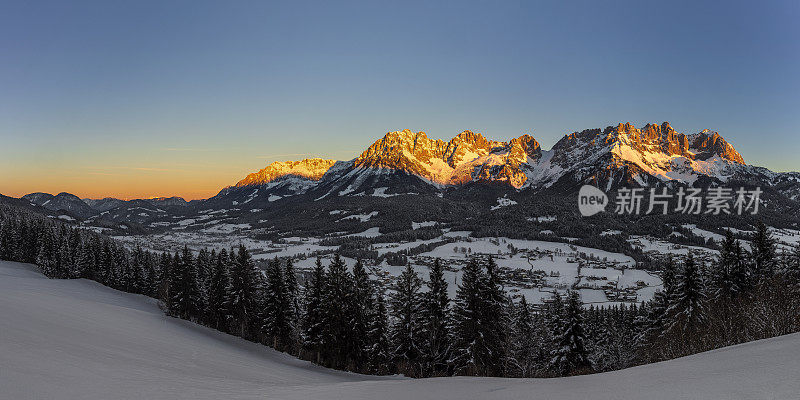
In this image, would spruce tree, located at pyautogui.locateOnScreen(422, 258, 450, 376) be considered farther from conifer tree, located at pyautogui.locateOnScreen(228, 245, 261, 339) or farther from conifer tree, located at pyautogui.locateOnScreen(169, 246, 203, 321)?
conifer tree, located at pyautogui.locateOnScreen(169, 246, 203, 321)

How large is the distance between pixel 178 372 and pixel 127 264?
244 feet

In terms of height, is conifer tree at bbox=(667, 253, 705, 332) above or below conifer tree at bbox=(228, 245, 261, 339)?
above

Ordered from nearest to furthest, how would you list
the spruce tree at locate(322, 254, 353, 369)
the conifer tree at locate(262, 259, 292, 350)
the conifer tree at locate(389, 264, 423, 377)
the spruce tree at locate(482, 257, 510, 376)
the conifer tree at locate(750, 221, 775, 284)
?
1. the spruce tree at locate(482, 257, 510, 376)
2. the conifer tree at locate(389, 264, 423, 377)
3. the conifer tree at locate(750, 221, 775, 284)
4. the spruce tree at locate(322, 254, 353, 369)
5. the conifer tree at locate(262, 259, 292, 350)

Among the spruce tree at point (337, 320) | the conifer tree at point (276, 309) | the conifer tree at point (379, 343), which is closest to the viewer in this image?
the conifer tree at point (379, 343)

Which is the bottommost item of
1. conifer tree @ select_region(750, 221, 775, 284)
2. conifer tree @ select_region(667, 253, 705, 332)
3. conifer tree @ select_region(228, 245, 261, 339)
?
conifer tree @ select_region(228, 245, 261, 339)

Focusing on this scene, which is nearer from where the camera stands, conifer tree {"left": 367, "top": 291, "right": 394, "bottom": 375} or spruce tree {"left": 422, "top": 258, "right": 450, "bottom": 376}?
spruce tree {"left": 422, "top": 258, "right": 450, "bottom": 376}

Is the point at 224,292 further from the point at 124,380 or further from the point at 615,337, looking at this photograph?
the point at 615,337

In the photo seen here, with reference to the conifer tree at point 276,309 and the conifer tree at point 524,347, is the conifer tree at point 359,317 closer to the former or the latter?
the conifer tree at point 276,309

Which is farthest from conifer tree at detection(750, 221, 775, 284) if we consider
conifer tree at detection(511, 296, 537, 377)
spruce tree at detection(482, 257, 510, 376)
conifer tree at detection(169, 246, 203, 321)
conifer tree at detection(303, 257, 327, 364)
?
conifer tree at detection(169, 246, 203, 321)

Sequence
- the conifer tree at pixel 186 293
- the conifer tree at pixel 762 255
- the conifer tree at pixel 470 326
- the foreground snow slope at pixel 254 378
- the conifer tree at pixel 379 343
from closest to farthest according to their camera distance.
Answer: the foreground snow slope at pixel 254 378
the conifer tree at pixel 470 326
the conifer tree at pixel 379 343
the conifer tree at pixel 762 255
the conifer tree at pixel 186 293

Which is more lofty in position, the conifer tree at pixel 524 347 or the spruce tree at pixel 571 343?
the spruce tree at pixel 571 343

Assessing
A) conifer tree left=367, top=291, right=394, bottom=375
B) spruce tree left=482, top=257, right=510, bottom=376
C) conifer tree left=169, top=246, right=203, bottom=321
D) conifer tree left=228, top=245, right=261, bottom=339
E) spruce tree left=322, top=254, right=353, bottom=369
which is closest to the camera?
spruce tree left=482, top=257, right=510, bottom=376

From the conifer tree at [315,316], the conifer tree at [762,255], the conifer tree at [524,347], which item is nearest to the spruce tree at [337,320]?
the conifer tree at [315,316]

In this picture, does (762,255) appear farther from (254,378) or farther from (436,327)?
(254,378)
